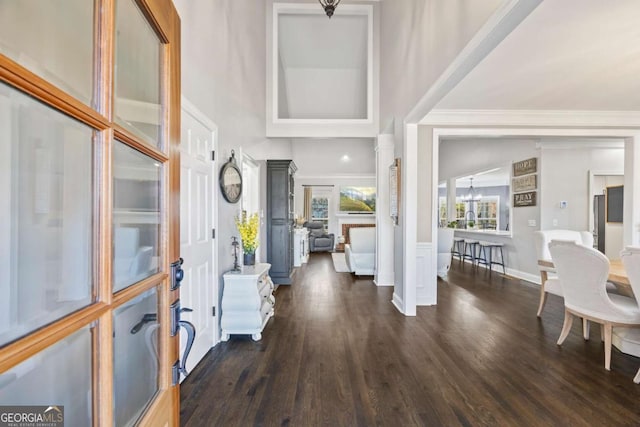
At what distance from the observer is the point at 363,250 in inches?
234

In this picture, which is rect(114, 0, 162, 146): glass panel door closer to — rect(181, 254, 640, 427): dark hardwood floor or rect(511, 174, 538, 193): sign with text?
rect(181, 254, 640, 427): dark hardwood floor

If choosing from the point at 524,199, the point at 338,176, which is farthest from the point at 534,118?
the point at 338,176

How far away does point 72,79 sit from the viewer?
1.85 ft

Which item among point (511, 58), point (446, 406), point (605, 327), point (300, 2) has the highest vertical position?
point (300, 2)

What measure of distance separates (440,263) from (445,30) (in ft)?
14.1

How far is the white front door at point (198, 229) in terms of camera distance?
2240 mm

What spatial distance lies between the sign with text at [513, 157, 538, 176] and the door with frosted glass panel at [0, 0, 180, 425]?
6443 mm

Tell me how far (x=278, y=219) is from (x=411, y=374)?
3456 mm

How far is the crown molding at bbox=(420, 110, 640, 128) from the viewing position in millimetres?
4094

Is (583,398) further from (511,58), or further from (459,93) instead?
(459,93)

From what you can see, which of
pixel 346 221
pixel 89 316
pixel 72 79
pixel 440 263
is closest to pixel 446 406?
pixel 89 316

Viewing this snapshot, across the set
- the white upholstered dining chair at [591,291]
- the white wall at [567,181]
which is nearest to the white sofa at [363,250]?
the white wall at [567,181]

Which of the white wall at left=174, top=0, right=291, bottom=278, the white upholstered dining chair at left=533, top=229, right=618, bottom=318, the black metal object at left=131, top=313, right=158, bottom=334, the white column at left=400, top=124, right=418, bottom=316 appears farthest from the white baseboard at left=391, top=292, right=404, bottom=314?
the black metal object at left=131, top=313, right=158, bottom=334

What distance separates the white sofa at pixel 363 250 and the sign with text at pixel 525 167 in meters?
3.12
